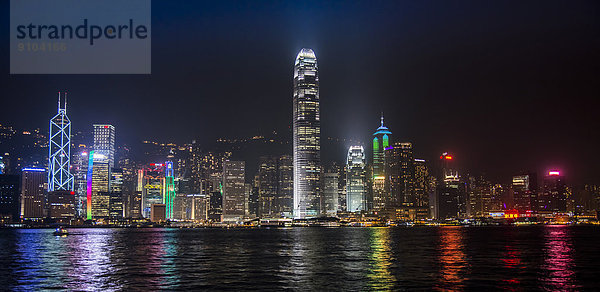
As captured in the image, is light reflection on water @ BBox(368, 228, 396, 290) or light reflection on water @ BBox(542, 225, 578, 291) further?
light reflection on water @ BBox(542, 225, 578, 291)

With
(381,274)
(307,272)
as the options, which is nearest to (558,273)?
(381,274)

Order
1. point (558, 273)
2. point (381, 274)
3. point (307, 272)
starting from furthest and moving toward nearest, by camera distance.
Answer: point (307, 272) < point (558, 273) < point (381, 274)

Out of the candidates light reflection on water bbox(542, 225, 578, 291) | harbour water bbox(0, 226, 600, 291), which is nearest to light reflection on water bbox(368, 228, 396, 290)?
harbour water bbox(0, 226, 600, 291)

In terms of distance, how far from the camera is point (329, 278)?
53438mm

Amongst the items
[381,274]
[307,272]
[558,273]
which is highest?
[381,274]

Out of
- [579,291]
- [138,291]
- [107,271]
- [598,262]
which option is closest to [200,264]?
[107,271]

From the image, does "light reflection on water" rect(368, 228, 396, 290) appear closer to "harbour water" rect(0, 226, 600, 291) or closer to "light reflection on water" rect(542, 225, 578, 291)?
"harbour water" rect(0, 226, 600, 291)

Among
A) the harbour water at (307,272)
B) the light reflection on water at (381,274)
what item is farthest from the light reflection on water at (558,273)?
the light reflection on water at (381,274)

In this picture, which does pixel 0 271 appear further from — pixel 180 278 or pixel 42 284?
pixel 180 278

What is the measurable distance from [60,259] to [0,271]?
14151mm

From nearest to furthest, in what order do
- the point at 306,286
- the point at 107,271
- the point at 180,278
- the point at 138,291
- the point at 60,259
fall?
1. the point at 138,291
2. the point at 306,286
3. the point at 180,278
4. the point at 107,271
5. the point at 60,259

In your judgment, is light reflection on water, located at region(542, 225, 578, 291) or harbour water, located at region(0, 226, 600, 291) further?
light reflection on water, located at region(542, 225, 578, 291)

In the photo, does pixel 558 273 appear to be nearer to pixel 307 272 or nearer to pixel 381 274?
pixel 381 274

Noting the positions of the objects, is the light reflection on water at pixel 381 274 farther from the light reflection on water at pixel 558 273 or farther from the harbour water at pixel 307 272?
the light reflection on water at pixel 558 273
